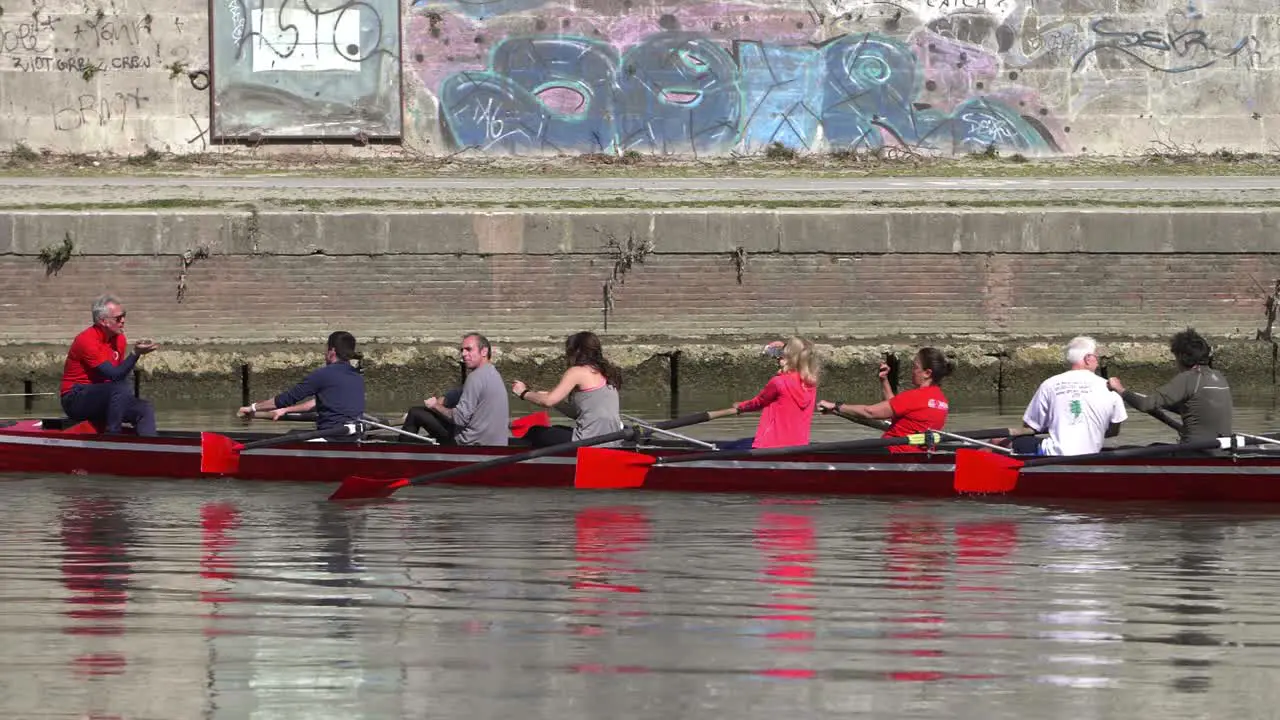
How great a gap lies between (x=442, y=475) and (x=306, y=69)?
14137 millimetres

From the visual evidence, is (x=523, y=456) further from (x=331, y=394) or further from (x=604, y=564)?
(x=604, y=564)

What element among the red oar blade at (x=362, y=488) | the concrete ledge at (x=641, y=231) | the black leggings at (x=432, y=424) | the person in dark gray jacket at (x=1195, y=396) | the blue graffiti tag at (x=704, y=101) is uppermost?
the blue graffiti tag at (x=704, y=101)

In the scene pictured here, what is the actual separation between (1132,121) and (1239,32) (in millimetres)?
1832

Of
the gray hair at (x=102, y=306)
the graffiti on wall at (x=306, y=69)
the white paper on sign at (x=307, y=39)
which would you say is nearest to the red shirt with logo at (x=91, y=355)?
the gray hair at (x=102, y=306)

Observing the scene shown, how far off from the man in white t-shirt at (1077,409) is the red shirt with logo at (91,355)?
256 inches

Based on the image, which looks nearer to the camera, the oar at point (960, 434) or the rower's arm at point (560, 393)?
the oar at point (960, 434)

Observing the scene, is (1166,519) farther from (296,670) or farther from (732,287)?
(732,287)

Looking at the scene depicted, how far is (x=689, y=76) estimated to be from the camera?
2714 centimetres

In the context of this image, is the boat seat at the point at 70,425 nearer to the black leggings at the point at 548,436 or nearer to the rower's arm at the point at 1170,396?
the black leggings at the point at 548,436

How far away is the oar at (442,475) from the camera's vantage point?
44.7 ft

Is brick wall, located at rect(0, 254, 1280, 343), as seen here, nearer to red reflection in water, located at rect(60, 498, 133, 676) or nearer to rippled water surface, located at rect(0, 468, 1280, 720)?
red reflection in water, located at rect(60, 498, 133, 676)

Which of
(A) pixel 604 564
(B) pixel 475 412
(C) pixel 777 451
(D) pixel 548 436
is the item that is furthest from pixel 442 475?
(A) pixel 604 564

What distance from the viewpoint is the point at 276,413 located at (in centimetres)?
1451

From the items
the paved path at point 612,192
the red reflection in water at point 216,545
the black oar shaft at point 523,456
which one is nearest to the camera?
the red reflection in water at point 216,545
